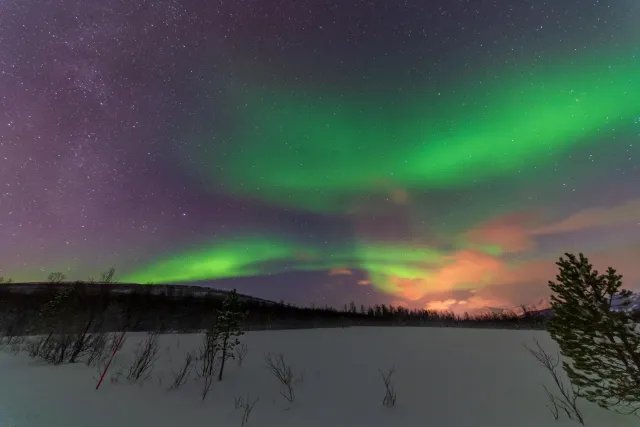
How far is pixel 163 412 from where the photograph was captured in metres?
9.73

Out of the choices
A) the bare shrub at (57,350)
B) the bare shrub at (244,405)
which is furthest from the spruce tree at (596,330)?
the bare shrub at (57,350)

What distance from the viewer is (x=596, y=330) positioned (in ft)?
30.0

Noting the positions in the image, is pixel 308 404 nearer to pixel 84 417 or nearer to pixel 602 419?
pixel 84 417

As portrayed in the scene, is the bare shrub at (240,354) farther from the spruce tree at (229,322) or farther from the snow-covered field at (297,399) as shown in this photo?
the spruce tree at (229,322)

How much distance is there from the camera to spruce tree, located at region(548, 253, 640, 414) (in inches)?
343

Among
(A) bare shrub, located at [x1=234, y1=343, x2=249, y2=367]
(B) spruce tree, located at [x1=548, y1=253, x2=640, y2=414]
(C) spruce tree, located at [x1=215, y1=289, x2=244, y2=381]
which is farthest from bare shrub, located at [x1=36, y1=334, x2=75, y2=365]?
(B) spruce tree, located at [x1=548, y1=253, x2=640, y2=414]

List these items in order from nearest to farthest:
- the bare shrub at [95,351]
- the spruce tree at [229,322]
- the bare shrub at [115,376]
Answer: the bare shrub at [115,376] < the bare shrub at [95,351] < the spruce tree at [229,322]

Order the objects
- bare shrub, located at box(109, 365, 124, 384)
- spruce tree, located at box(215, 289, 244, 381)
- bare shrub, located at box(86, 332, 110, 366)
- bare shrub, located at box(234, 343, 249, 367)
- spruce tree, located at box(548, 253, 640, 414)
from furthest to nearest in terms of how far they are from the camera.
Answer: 1. bare shrub, located at box(234, 343, 249, 367)
2. spruce tree, located at box(215, 289, 244, 381)
3. bare shrub, located at box(86, 332, 110, 366)
4. bare shrub, located at box(109, 365, 124, 384)
5. spruce tree, located at box(548, 253, 640, 414)

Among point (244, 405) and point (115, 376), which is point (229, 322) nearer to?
point (115, 376)

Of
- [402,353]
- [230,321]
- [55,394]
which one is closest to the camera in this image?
[55,394]

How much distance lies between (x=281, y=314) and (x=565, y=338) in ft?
411

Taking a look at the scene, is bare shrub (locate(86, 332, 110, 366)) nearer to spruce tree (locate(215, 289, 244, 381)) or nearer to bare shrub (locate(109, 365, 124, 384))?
bare shrub (locate(109, 365, 124, 384))

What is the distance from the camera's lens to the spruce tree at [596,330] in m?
8.71

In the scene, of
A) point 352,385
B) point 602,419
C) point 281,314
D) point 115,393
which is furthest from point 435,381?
point 281,314
